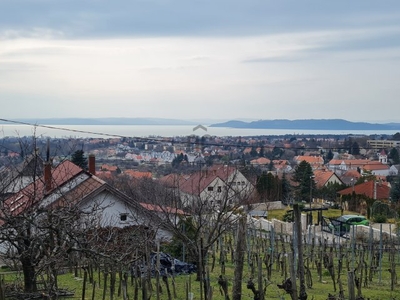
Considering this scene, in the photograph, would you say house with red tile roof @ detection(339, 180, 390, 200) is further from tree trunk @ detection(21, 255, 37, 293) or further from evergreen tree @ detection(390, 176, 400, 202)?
tree trunk @ detection(21, 255, 37, 293)

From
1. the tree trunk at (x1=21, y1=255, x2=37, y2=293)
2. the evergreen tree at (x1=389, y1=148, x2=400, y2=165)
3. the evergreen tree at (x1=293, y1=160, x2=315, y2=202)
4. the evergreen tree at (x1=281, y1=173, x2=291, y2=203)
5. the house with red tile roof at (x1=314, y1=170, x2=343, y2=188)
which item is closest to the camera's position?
the tree trunk at (x1=21, y1=255, x2=37, y2=293)

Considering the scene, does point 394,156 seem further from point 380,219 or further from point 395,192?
point 380,219

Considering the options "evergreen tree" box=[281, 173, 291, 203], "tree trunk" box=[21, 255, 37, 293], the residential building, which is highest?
the residential building

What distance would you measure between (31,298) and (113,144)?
70.7 meters

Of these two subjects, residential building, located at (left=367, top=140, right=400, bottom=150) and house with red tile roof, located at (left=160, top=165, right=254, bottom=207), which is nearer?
house with red tile roof, located at (left=160, top=165, right=254, bottom=207)

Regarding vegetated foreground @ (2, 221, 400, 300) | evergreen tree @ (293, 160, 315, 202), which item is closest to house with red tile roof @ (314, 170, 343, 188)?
evergreen tree @ (293, 160, 315, 202)

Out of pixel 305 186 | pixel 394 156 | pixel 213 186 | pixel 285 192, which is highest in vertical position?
pixel 213 186

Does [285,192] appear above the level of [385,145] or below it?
below

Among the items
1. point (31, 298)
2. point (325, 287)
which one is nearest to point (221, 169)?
point (325, 287)

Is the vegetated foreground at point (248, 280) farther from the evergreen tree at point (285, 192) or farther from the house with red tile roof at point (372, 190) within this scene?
the house with red tile roof at point (372, 190)

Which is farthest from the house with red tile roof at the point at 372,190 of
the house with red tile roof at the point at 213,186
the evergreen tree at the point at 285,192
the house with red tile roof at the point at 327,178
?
the house with red tile roof at the point at 213,186

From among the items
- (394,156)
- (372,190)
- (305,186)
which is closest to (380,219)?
(305,186)

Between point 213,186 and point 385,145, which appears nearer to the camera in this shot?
point 213,186

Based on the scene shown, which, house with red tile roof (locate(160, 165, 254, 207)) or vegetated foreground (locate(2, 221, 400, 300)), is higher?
house with red tile roof (locate(160, 165, 254, 207))
